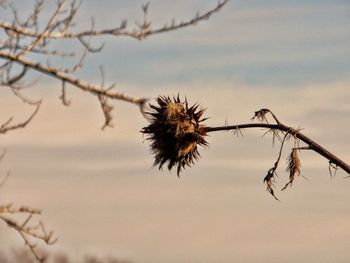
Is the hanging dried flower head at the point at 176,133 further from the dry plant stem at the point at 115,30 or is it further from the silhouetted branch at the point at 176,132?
the dry plant stem at the point at 115,30

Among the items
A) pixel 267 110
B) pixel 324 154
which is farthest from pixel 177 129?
pixel 324 154

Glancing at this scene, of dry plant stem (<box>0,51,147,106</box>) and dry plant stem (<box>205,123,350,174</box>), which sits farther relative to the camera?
dry plant stem (<box>205,123,350,174</box>)

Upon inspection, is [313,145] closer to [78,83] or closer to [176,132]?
[176,132]

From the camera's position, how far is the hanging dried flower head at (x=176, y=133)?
52.1ft

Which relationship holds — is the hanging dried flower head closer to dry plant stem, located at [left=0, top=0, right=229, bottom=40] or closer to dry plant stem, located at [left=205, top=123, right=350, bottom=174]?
dry plant stem, located at [left=205, top=123, right=350, bottom=174]

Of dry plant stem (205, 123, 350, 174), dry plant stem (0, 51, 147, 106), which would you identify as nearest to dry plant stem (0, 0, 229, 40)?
dry plant stem (0, 51, 147, 106)

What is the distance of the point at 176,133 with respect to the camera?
1590 cm

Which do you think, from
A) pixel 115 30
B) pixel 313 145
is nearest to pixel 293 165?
pixel 313 145

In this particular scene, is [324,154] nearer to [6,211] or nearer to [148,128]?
[148,128]

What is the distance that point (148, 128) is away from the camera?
52.6ft

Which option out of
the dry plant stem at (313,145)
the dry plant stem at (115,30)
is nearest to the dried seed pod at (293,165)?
the dry plant stem at (313,145)

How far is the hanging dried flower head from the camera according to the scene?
15.9m

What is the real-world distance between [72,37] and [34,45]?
433mm

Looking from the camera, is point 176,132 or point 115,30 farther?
point 176,132
